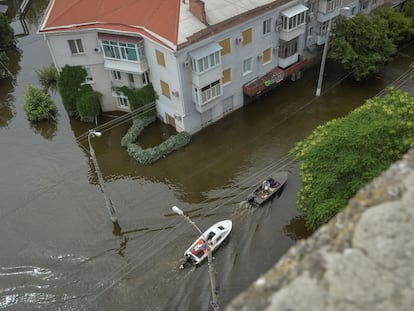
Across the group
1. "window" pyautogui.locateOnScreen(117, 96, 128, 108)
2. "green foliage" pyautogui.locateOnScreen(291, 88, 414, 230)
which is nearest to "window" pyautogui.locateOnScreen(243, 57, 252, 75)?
"window" pyautogui.locateOnScreen(117, 96, 128, 108)

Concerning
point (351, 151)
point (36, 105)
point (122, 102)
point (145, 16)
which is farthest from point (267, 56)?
point (36, 105)

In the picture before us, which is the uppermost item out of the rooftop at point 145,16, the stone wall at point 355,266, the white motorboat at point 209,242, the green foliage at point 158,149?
the stone wall at point 355,266

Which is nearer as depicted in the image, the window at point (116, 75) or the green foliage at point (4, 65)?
the window at point (116, 75)

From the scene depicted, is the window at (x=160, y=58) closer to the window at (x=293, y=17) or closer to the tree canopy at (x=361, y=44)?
the window at (x=293, y=17)

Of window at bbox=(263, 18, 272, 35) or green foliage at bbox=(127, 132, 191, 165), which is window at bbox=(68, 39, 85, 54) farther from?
window at bbox=(263, 18, 272, 35)

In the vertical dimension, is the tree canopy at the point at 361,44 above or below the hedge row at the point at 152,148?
above

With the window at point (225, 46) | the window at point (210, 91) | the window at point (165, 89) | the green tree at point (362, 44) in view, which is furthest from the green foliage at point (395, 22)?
the window at point (165, 89)

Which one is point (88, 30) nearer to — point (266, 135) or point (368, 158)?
point (266, 135)

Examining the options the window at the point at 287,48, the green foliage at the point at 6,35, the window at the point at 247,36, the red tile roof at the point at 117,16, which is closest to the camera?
the red tile roof at the point at 117,16
